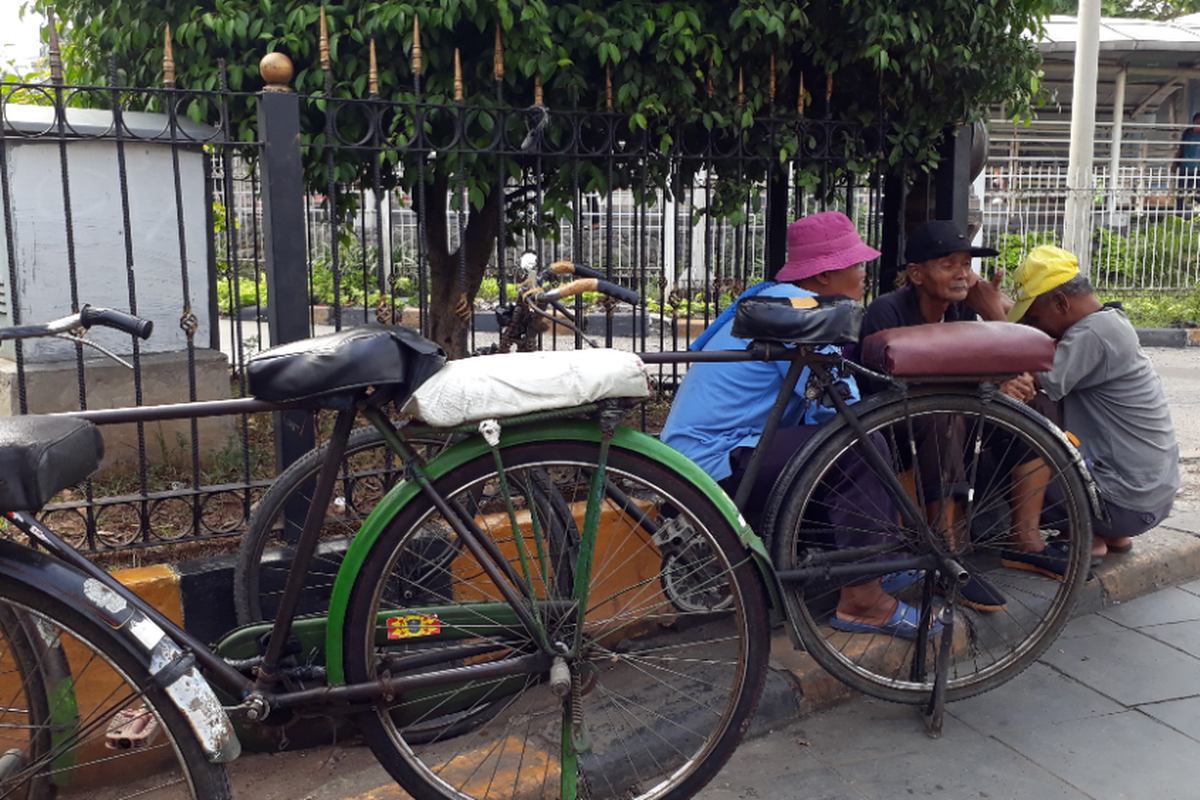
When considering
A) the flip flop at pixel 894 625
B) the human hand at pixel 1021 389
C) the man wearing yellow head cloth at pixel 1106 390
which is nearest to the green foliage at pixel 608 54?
the man wearing yellow head cloth at pixel 1106 390

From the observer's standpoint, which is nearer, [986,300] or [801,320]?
[801,320]

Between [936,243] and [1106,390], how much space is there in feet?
3.07

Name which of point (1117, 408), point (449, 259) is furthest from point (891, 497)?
point (449, 259)

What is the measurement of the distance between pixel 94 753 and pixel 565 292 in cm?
169

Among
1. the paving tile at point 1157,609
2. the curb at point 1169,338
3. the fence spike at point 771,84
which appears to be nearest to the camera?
the paving tile at point 1157,609

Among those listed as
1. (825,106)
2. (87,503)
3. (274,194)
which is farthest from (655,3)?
(87,503)

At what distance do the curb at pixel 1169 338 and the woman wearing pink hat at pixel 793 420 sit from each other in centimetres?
1063

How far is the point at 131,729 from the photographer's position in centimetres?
226

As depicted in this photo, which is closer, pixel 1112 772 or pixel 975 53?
pixel 1112 772

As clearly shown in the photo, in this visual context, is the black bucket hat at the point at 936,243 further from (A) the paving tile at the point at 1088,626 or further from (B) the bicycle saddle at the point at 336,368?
(B) the bicycle saddle at the point at 336,368

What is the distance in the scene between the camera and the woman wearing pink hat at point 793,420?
3338mm

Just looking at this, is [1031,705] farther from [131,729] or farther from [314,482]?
[131,729]

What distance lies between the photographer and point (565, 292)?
2732 mm

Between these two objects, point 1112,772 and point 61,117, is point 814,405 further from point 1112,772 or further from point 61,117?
point 61,117
